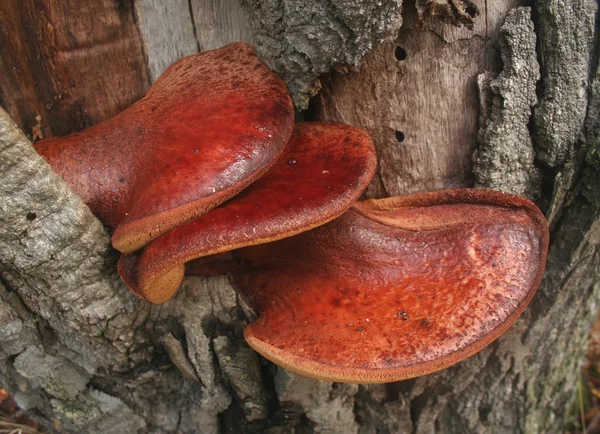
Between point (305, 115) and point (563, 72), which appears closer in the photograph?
point (563, 72)

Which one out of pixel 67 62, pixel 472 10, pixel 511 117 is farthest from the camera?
pixel 67 62

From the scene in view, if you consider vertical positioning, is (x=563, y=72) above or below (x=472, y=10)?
below

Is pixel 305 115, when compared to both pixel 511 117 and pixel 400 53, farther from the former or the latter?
pixel 511 117

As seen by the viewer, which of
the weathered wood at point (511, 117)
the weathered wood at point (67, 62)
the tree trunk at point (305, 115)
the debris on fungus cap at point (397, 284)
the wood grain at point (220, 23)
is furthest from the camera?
the wood grain at point (220, 23)

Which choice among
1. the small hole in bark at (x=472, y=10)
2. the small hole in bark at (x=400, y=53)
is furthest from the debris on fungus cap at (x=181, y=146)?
the small hole in bark at (x=472, y=10)

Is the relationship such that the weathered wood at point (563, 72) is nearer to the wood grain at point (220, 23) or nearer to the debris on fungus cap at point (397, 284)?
the debris on fungus cap at point (397, 284)

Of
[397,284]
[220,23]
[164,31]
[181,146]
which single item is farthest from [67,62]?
[397,284]

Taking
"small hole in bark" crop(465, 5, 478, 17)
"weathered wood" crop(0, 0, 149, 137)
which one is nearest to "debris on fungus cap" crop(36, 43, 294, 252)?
"weathered wood" crop(0, 0, 149, 137)

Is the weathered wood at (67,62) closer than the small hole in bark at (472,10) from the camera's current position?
No
